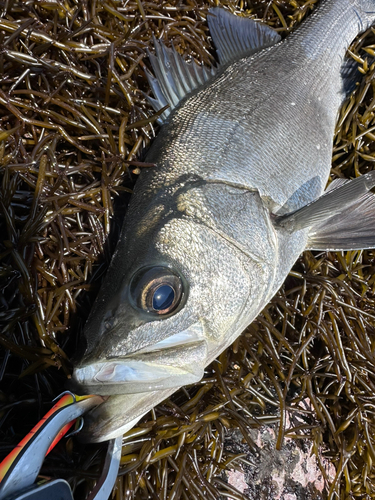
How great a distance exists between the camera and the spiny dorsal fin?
2123 millimetres

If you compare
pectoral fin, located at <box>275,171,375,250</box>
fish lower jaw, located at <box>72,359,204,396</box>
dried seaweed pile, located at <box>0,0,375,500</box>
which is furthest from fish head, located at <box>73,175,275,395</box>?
pectoral fin, located at <box>275,171,375,250</box>

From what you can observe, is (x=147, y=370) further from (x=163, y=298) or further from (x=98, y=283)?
(x=98, y=283)

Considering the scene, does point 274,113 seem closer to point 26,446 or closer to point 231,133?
point 231,133

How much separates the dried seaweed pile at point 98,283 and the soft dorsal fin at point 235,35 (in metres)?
0.10

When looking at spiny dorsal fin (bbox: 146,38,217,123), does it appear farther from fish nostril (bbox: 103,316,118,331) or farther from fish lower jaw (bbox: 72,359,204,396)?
fish lower jaw (bbox: 72,359,204,396)

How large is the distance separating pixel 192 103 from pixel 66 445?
1.85 metres

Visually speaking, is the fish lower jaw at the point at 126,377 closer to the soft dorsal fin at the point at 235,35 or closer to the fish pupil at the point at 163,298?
the fish pupil at the point at 163,298

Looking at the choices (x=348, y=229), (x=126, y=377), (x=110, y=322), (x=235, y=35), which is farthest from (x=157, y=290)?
(x=235, y=35)

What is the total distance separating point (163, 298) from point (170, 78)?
1423 millimetres

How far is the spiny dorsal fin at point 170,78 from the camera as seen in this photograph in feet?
6.97

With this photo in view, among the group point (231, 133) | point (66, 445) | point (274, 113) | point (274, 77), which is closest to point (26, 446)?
point (66, 445)

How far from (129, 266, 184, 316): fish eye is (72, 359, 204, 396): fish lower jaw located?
21 centimetres

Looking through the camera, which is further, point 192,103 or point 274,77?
point 274,77

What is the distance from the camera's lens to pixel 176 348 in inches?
Result: 53.4
